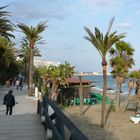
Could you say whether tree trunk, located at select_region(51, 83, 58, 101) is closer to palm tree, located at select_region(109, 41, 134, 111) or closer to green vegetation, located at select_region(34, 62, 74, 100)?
green vegetation, located at select_region(34, 62, 74, 100)

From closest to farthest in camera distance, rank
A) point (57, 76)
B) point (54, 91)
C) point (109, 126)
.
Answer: point (109, 126), point (54, 91), point (57, 76)

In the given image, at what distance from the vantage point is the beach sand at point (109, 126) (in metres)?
21.5

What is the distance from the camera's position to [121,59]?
32281mm

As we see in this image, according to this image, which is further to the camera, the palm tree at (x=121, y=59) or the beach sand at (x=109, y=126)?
the palm tree at (x=121, y=59)

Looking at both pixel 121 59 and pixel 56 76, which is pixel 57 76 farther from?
pixel 121 59

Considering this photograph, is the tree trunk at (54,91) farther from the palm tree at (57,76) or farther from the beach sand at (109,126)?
the beach sand at (109,126)

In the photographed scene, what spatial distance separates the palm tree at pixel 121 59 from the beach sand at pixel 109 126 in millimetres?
3368

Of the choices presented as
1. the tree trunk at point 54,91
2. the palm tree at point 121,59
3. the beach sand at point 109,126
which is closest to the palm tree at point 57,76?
the tree trunk at point 54,91

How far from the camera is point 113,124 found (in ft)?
86.6

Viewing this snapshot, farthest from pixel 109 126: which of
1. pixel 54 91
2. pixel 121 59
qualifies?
pixel 54 91

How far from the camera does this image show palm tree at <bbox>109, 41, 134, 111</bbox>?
32281mm

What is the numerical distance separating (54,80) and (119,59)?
337 inches

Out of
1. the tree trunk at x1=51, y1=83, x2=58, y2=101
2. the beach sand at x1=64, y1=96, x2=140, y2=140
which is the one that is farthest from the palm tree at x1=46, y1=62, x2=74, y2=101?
the beach sand at x1=64, y1=96, x2=140, y2=140

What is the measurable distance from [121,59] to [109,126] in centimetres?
833
